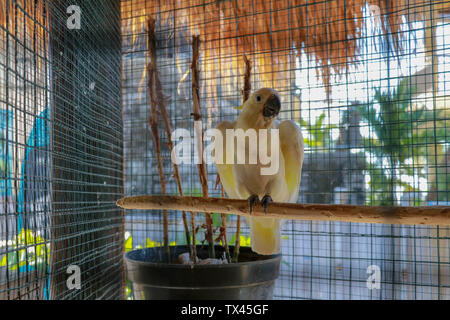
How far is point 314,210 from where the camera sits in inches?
44.4

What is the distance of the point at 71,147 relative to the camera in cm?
138

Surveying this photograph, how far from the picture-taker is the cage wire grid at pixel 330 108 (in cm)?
155

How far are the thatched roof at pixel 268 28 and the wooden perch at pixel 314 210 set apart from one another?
840mm

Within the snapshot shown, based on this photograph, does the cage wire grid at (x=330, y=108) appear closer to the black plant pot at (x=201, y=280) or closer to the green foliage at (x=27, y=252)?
the black plant pot at (x=201, y=280)

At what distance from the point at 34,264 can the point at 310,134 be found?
138 centimetres

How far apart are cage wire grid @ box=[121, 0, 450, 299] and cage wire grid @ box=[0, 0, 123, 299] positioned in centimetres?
19

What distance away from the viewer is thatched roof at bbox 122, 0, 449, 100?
1.69 meters

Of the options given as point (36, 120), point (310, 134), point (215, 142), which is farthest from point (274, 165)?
point (36, 120)

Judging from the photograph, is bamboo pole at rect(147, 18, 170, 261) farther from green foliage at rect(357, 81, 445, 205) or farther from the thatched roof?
green foliage at rect(357, 81, 445, 205)

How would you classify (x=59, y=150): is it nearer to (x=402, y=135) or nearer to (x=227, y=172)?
(x=227, y=172)

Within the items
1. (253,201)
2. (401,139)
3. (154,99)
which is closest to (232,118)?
(154,99)

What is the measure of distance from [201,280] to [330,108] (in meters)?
1.03

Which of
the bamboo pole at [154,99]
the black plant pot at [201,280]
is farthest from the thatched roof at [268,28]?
the black plant pot at [201,280]

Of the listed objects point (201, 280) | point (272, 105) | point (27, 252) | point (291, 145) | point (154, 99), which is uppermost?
point (154, 99)
